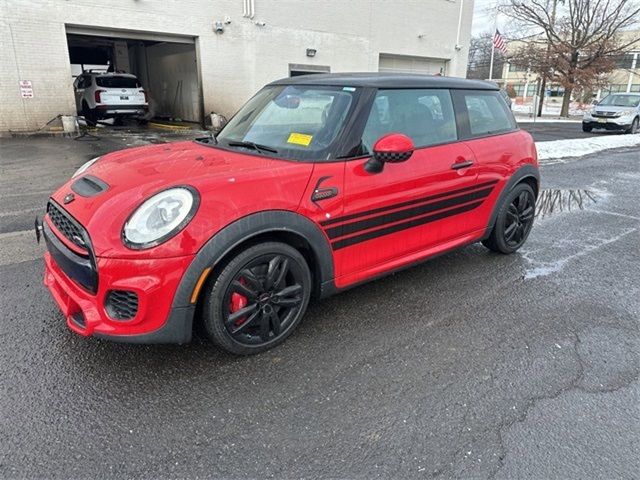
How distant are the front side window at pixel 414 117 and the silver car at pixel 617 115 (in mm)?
18456

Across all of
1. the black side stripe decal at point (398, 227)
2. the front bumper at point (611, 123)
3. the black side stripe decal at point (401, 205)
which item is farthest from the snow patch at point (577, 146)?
the black side stripe decal at point (398, 227)

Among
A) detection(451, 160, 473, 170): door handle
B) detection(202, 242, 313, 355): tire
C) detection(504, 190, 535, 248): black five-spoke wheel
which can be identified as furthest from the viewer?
detection(504, 190, 535, 248): black five-spoke wheel

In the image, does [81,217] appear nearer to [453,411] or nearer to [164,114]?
[453,411]

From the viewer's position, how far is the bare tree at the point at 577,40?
27953mm

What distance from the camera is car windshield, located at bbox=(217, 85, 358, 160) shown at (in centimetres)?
311

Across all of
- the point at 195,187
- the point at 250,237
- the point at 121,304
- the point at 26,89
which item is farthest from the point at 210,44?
the point at 121,304

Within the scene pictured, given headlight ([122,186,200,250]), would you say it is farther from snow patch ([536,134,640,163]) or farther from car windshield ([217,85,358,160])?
snow patch ([536,134,640,163])

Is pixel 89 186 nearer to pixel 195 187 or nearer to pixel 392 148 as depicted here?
pixel 195 187

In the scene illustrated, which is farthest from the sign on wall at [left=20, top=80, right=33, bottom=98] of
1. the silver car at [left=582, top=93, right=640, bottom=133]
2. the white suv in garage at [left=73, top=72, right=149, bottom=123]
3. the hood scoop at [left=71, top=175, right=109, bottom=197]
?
the silver car at [left=582, top=93, right=640, bottom=133]

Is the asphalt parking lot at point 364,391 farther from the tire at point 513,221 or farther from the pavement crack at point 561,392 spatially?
the tire at point 513,221

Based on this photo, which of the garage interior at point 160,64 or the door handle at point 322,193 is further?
the garage interior at point 160,64

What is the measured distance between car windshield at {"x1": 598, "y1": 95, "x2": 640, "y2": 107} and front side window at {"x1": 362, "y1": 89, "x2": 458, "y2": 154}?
19.6 m

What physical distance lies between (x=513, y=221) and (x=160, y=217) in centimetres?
347

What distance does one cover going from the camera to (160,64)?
20172 mm
